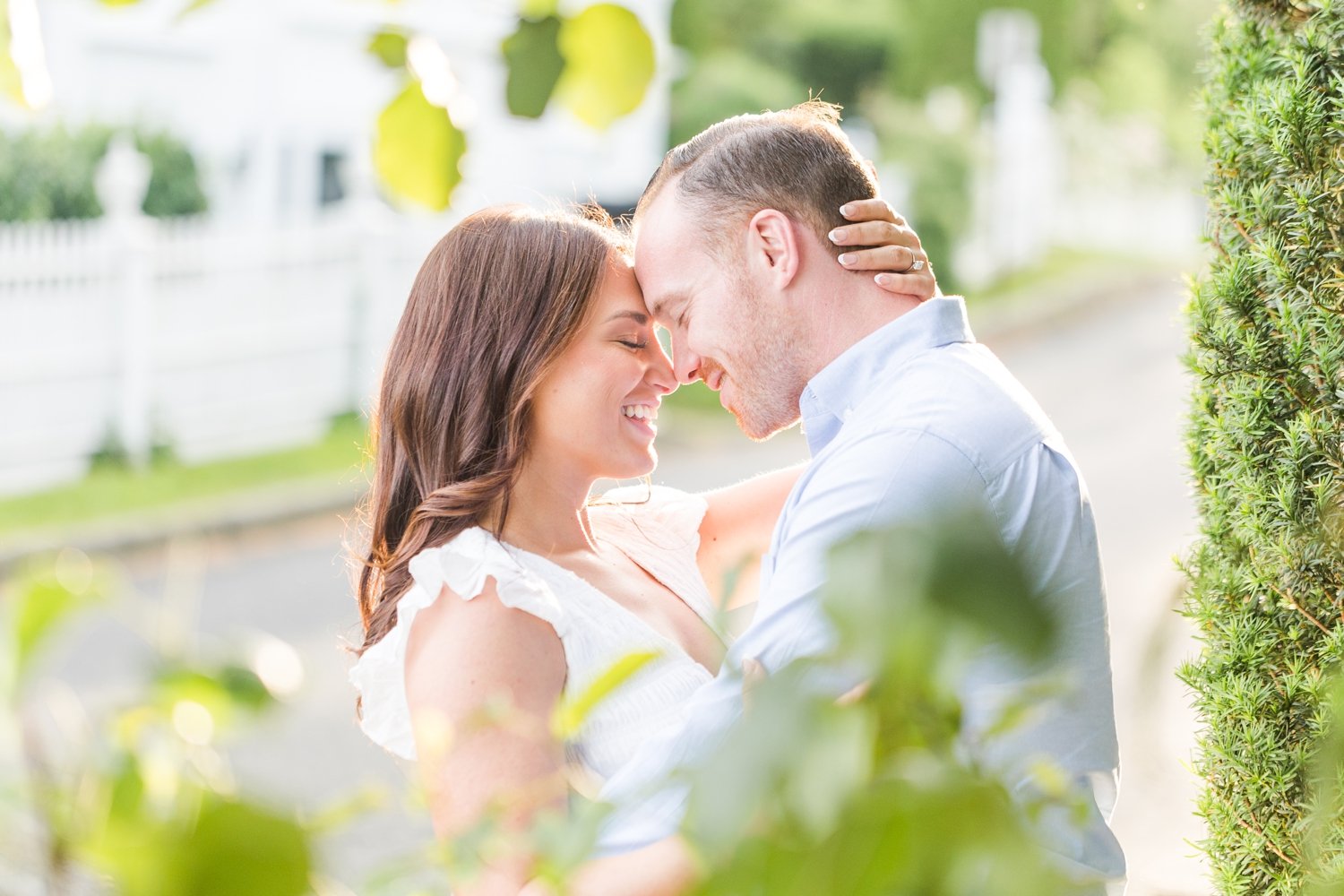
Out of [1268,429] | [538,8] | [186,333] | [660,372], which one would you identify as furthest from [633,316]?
[186,333]

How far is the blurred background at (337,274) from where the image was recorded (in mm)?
867

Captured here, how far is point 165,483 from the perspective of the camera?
790 cm

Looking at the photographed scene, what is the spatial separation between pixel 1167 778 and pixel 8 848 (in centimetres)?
545

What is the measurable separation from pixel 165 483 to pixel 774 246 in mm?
6734

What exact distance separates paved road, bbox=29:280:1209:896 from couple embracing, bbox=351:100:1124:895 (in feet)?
0.79

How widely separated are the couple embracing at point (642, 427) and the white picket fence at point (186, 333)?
248 inches

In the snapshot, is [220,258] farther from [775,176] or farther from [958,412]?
[958,412]

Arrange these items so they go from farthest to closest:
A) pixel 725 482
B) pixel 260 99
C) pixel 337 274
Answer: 1. pixel 260 99
2. pixel 337 274
3. pixel 725 482

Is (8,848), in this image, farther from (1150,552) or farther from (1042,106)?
(1042,106)

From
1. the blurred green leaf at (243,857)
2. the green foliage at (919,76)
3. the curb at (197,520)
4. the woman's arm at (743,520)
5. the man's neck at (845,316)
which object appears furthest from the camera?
the green foliage at (919,76)

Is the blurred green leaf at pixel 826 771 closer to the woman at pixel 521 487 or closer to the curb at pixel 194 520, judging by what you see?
the woman at pixel 521 487

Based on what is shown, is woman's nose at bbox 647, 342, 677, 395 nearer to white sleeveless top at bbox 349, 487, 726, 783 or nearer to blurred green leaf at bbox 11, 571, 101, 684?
white sleeveless top at bbox 349, 487, 726, 783

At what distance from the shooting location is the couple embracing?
1573 mm

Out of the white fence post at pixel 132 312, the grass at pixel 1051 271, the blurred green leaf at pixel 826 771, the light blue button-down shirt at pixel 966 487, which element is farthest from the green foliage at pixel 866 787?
the grass at pixel 1051 271
